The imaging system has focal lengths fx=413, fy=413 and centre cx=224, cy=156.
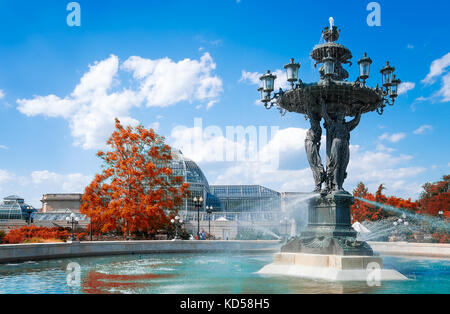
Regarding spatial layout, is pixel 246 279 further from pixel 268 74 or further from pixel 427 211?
pixel 427 211

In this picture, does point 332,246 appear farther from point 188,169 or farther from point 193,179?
point 188,169

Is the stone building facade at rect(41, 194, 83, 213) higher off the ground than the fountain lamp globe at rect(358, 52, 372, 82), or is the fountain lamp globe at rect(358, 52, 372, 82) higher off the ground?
the fountain lamp globe at rect(358, 52, 372, 82)

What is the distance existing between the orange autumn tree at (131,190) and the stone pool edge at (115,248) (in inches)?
148

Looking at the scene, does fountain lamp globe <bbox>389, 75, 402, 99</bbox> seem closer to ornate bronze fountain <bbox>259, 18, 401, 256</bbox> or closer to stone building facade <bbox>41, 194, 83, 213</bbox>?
ornate bronze fountain <bbox>259, 18, 401, 256</bbox>

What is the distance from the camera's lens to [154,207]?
86.6 feet

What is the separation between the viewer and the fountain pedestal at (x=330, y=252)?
11.0m

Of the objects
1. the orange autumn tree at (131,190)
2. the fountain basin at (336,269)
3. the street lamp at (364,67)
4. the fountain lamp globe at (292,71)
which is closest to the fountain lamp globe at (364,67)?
the street lamp at (364,67)

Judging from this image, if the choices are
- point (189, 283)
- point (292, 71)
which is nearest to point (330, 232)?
point (189, 283)

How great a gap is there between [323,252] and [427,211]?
3722 centimetres

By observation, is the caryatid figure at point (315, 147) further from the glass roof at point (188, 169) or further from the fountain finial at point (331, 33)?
the glass roof at point (188, 169)

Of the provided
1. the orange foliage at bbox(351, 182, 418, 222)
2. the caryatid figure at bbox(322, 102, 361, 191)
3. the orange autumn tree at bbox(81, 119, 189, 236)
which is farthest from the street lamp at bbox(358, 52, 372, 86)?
the orange foliage at bbox(351, 182, 418, 222)

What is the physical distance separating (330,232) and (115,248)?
523 inches

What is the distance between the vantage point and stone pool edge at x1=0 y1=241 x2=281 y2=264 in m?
16.8
